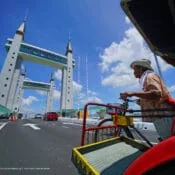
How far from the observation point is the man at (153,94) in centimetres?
247

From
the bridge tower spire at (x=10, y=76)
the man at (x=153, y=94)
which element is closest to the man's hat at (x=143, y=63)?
the man at (x=153, y=94)

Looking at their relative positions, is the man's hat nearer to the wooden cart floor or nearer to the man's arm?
the man's arm

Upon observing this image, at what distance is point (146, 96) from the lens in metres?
2.70

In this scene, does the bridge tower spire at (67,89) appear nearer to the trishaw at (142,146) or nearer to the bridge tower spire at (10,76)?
the bridge tower spire at (10,76)

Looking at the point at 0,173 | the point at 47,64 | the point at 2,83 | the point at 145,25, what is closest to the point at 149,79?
the point at 145,25

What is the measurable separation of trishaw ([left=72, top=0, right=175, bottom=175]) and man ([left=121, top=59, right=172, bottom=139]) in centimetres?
21

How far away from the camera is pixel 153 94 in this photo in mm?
2662

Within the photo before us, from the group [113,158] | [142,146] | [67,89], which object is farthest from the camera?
[67,89]

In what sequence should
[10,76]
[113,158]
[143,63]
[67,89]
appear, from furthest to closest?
[67,89] → [10,76] → [143,63] → [113,158]

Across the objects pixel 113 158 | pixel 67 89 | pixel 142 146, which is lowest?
pixel 113 158

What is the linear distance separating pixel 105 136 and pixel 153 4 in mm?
2314

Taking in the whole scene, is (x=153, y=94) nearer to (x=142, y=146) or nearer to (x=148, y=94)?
(x=148, y=94)

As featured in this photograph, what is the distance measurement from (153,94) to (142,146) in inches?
29.2

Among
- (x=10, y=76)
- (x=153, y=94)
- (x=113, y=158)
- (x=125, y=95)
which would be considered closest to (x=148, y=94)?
(x=153, y=94)
